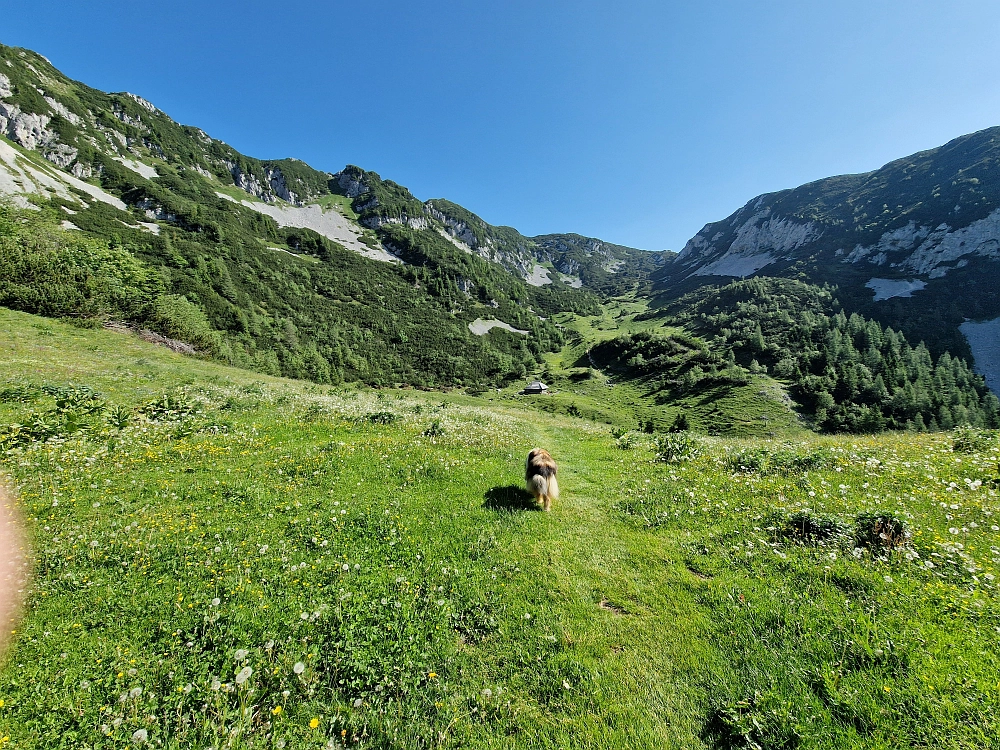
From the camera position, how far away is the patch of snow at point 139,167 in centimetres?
17800

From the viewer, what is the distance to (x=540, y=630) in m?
6.53

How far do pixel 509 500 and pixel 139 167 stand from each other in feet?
900

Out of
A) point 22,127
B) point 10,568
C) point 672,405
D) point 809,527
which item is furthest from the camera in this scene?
point 22,127

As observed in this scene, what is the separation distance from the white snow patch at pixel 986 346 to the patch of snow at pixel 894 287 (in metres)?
32.8

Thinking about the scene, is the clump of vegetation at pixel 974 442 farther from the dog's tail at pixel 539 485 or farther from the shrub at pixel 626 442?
the dog's tail at pixel 539 485

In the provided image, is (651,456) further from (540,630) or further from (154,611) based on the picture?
(154,611)

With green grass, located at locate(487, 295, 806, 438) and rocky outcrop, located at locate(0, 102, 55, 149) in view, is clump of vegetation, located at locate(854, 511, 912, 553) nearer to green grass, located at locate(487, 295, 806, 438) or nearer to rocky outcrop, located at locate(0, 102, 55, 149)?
green grass, located at locate(487, 295, 806, 438)

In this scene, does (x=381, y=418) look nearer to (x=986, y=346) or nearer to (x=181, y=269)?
(x=181, y=269)

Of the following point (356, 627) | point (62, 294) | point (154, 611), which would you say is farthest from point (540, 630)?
point (62, 294)

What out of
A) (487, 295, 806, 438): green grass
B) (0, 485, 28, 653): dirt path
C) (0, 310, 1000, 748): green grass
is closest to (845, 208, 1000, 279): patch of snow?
(487, 295, 806, 438): green grass

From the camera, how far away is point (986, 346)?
135750 mm

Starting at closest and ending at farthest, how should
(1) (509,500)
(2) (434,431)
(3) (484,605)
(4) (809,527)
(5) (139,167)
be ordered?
(3) (484,605), (4) (809,527), (1) (509,500), (2) (434,431), (5) (139,167)

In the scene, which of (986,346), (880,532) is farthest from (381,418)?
(986,346)

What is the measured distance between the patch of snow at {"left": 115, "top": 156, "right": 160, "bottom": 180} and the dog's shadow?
835 ft
